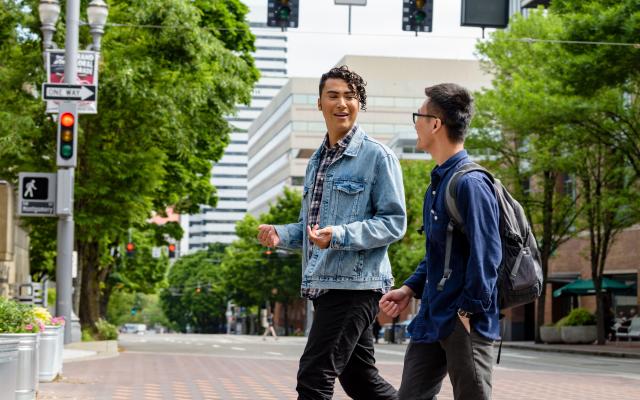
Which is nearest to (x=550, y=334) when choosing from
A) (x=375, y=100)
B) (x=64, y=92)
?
(x=64, y=92)

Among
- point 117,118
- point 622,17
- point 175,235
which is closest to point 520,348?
point 175,235

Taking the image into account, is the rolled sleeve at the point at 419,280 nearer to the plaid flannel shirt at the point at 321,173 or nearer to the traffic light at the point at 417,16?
the plaid flannel shirt at the point at 321,173

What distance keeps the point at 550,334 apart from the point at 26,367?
114 ft

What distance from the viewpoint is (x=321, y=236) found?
5195 millimetres

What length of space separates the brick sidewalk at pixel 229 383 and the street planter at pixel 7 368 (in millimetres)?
3602

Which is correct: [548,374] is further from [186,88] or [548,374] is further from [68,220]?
[186,88]

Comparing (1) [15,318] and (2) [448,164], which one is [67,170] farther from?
(2) [448,164]

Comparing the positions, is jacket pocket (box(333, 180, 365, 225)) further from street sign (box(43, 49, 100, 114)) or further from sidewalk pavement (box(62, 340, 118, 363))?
sidewalk pavement (box(62, 340, 118, 363))

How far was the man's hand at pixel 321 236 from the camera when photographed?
5.17 metres

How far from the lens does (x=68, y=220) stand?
70.0ft

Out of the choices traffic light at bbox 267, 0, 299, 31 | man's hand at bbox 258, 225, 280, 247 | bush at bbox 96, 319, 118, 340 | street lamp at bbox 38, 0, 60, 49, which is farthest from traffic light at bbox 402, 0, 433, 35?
bush at bbox 96, 319, 118, 340

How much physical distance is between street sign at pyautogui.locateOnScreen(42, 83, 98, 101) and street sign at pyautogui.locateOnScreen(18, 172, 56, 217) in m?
1.41

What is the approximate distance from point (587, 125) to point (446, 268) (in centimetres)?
2998

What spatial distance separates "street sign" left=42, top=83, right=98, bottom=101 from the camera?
64.6 ft
